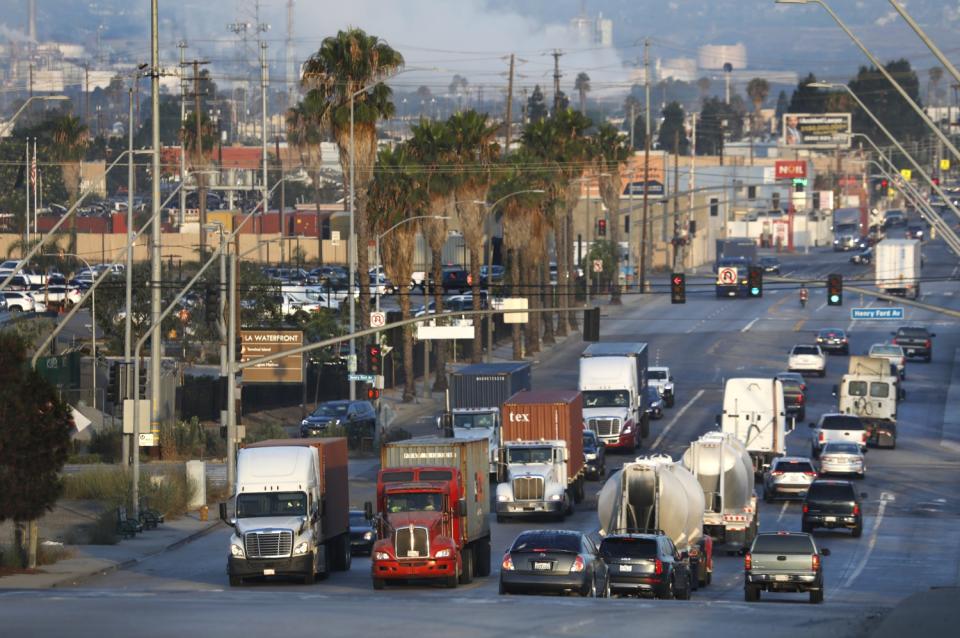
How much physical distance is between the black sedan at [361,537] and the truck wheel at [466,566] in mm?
8374

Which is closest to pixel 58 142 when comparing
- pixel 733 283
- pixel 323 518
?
pixel 733 283

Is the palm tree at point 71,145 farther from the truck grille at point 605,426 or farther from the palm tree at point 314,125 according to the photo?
the truck grille at point 605,426

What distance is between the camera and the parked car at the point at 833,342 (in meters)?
93.9

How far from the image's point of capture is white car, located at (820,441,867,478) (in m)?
59.8

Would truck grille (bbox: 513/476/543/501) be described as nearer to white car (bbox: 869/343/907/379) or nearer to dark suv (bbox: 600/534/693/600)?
dark suv (bbox: 600/534/693/600)

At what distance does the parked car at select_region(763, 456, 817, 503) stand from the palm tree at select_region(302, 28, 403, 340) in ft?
76.5

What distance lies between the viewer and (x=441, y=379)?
8656 cm

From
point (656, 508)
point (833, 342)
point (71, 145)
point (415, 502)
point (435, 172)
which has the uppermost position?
point (71, 145)

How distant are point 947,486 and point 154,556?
28.4m

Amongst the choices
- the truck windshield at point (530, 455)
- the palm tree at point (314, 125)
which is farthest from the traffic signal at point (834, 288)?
the palm tree at point (314, 125)

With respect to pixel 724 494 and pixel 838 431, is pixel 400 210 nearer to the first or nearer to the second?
pixel 838 431

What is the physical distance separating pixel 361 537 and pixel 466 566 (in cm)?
878

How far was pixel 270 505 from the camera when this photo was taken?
3834cm

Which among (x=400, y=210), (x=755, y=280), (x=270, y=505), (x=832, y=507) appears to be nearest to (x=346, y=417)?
(x=400, y=210)
